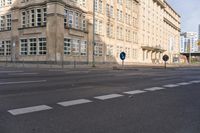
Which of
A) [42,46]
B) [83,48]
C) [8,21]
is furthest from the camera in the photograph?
[8,21]

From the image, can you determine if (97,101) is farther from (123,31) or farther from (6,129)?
(123,31)

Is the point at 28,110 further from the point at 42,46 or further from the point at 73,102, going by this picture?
the point at 42,46

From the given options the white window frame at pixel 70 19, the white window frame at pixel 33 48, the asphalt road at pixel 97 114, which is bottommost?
the asphalt road at pixel 97 114

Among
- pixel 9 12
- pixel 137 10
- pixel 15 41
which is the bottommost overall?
pixel 15 41

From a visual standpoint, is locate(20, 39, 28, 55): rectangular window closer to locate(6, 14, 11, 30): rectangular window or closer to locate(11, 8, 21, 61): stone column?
locate(11, 8, 21, 61): stone column

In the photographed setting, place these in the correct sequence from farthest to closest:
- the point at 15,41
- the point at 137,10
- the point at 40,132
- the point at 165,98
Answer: the point at 137,10
the point at 15,41
the point at 165,98
the point at 40,132

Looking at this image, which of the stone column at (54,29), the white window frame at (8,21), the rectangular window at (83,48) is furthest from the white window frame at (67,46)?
the white window frame at (8,21)

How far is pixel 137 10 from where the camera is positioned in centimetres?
6756

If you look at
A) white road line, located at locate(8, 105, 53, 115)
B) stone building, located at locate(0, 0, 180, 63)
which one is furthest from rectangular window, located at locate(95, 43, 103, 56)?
white road line, located at locate(8, 105, 53, 115)

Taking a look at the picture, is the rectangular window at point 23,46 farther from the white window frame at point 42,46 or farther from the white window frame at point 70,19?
the white window frame at point 70,19

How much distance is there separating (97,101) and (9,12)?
40782 millimetres

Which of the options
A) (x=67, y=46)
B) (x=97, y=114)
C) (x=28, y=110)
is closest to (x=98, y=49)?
(x=67, y=46)

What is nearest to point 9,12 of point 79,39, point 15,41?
point 15,41

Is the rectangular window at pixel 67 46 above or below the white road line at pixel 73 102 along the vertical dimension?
above
